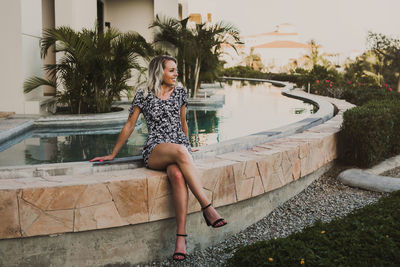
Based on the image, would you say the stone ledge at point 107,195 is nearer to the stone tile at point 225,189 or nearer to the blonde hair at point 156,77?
the stone tile at point 225,189

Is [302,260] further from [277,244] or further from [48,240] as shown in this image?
[48,240]

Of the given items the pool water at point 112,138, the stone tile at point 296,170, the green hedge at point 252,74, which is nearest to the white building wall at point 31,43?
the pool water at point 112,138

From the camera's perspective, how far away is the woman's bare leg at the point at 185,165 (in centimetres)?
317

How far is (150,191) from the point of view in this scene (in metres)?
3.24

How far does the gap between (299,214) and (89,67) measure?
18.5ft

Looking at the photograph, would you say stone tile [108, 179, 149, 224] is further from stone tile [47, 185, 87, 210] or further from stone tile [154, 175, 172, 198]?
stone tile [47, 185, 87, 210]

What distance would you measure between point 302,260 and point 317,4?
7962 centimetres

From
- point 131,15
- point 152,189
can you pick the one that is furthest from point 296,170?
point 131,15

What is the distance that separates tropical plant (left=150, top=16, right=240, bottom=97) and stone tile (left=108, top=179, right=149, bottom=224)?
9381 millimetres

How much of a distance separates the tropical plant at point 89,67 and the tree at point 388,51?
14.8 m

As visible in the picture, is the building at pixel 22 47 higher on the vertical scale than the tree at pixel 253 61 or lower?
lower

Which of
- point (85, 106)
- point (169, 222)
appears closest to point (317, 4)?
point (85, 106)

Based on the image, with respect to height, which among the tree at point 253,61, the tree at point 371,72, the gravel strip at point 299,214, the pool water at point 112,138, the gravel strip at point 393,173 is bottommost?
the gravel strip at point 299,214

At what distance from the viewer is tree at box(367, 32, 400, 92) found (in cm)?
1975
